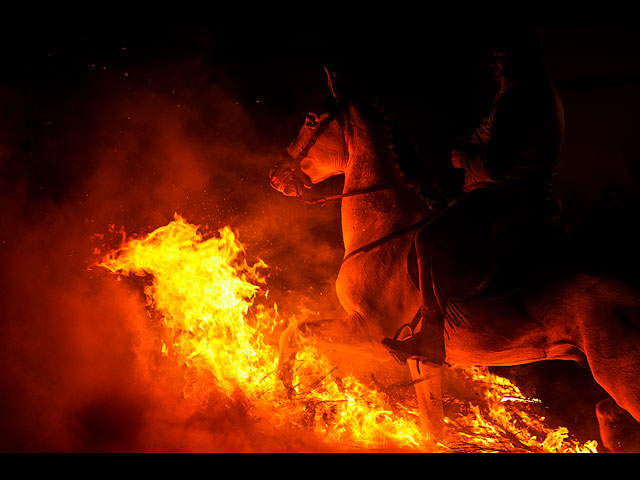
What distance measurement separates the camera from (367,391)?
498 centimetres

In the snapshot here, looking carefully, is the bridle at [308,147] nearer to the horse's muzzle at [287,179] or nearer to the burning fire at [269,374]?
the horse's muzzle at [287,179]

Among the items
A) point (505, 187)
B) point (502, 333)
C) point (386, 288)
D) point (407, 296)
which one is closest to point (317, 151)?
point (386, 288)

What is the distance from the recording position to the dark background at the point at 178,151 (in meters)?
4.92

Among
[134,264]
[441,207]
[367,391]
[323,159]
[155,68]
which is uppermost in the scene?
[155,68]

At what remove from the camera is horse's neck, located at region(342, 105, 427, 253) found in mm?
3902

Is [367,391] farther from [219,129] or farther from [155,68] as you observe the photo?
[155,68]

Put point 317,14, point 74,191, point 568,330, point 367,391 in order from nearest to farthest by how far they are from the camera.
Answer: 1. point 568,330
2. point 367,391
3. point 74,191
4. point 317,14

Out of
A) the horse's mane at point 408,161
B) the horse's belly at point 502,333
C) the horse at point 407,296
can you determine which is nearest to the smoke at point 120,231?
the horse at point 407,296

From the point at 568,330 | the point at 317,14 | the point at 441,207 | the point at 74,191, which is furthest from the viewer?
the point at 317,14

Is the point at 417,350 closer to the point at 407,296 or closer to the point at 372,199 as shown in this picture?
the point at 407,296

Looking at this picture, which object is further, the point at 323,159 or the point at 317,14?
the point at 317,14

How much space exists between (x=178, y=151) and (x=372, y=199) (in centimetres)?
339

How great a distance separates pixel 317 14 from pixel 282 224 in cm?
299
